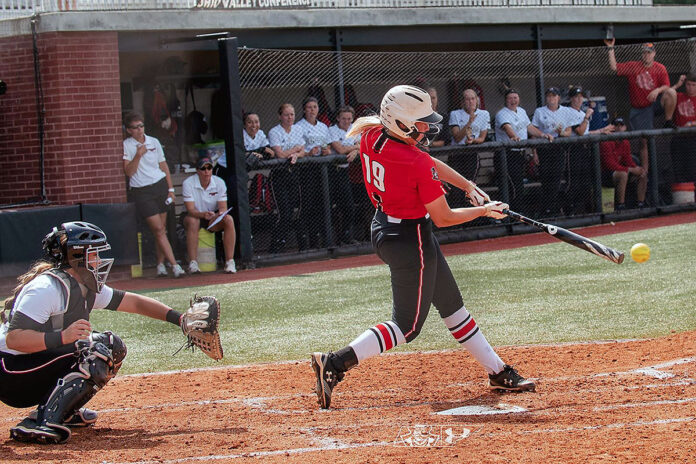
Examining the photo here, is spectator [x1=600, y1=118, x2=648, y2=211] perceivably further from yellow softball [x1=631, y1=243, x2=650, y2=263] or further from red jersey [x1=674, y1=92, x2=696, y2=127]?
yellow softball [x1=631, y1=243, x2=650, y2=263]

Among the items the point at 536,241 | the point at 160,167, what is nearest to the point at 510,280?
the point at 536,241

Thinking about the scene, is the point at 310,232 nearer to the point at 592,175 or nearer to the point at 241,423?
the point at 592,175

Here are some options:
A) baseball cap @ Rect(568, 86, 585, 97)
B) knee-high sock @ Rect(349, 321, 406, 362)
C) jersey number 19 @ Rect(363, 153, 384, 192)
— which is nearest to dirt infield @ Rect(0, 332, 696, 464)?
knee-high sock @ Rect(349, 321, 406, 362)

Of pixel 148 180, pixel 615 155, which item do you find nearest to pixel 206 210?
pixel 148 180

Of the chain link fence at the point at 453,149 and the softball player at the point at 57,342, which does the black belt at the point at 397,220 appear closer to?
the softball player at the point at 57,342

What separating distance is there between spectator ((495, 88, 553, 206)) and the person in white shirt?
28 centimetres

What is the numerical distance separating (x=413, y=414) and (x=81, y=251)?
200cm

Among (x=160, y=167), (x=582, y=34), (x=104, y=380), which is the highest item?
(x=582, y=34)

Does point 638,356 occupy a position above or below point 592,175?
below

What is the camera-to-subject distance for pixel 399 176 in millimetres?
5207

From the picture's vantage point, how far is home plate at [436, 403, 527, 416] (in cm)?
515

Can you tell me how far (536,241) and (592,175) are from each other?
197 cm

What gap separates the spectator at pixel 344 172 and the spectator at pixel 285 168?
549 mm

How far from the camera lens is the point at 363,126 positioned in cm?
555
